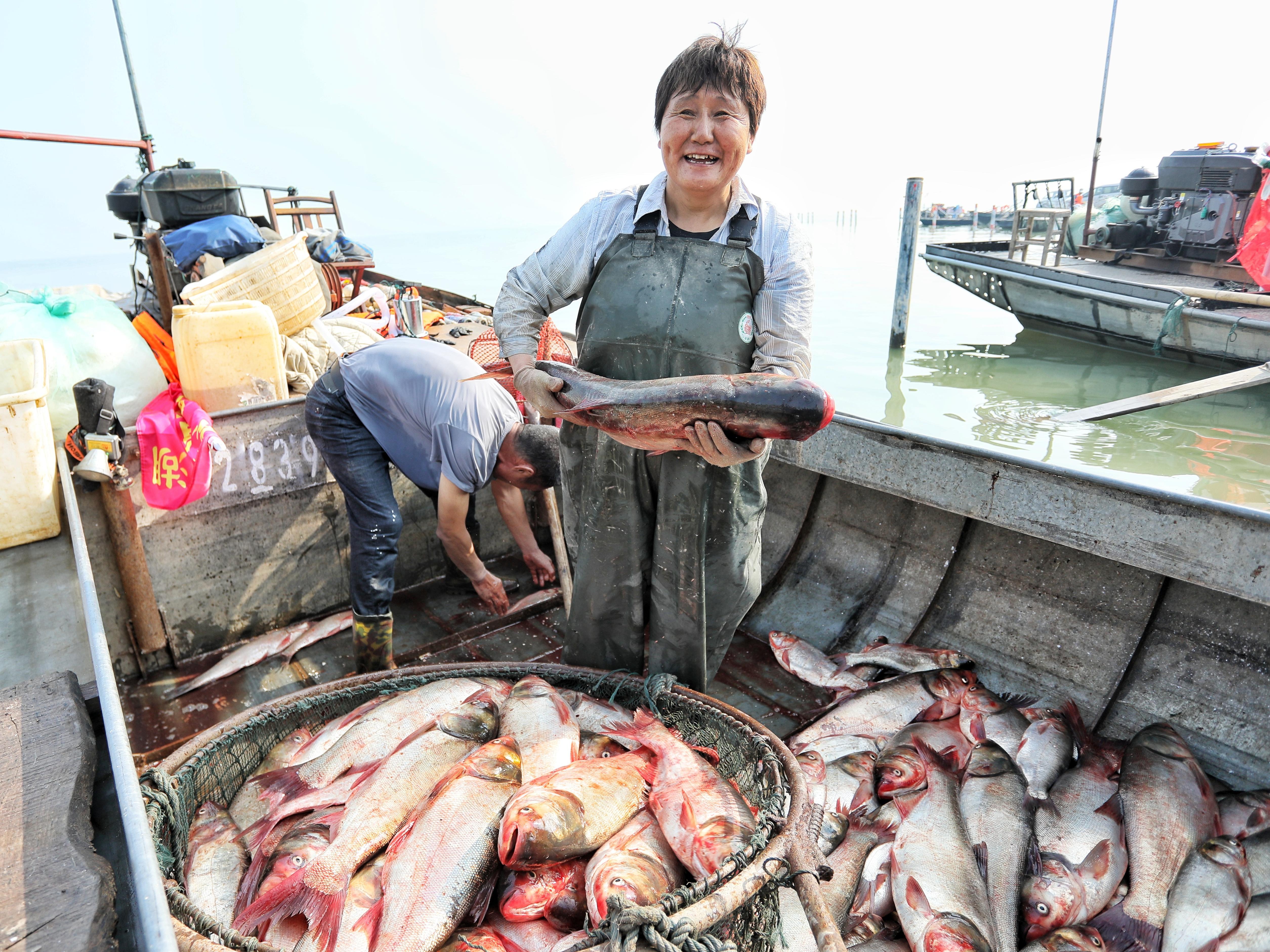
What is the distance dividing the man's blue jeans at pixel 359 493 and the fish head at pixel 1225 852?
346 centimetres

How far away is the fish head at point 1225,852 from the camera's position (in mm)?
2275

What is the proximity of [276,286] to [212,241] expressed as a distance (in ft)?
5.51

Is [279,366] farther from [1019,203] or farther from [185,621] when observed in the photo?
[1019,203]

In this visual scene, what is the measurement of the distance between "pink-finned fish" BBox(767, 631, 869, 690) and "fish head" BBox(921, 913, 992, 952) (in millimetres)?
1338

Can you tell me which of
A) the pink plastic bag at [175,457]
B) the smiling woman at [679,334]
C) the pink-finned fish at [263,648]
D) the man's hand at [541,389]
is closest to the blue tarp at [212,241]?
the pink plastic bag at [175,457]

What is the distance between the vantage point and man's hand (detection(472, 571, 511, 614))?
413 centimetres

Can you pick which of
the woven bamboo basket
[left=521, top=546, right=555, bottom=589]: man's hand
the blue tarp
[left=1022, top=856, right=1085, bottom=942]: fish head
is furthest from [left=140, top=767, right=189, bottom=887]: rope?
the blue tarp

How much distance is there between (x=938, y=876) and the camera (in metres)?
2.29

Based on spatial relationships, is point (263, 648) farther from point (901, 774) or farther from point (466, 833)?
point (901, 774)

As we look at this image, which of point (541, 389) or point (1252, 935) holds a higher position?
point (541, 389)

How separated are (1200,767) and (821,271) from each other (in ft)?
156

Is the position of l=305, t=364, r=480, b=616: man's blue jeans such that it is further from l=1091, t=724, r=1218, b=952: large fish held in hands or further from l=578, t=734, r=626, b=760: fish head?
l=1091, t=724, r=1218, b=952: large fish held in hands

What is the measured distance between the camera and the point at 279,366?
4.70 m

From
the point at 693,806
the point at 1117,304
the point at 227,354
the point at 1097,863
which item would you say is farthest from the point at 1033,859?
the point at 1117,304
